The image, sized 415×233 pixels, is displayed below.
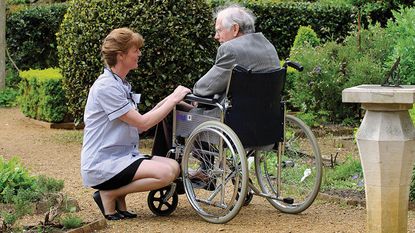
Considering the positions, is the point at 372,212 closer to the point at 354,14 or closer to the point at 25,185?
the point at 25,185

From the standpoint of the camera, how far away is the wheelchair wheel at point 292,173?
236 inches

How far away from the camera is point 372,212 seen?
4824 mm

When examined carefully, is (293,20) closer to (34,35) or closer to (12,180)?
(34,35)

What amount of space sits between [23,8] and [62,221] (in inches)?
447

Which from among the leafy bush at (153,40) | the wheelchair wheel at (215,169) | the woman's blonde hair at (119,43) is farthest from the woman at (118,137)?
the leafy bush at (153,40)

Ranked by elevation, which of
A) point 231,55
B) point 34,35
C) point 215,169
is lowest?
point 215,169

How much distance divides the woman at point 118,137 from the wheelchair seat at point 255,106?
0.37 metres

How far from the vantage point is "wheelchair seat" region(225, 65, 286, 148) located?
5.66m

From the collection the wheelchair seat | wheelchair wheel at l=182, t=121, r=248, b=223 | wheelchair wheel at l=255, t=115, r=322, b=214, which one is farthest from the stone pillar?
wheelchair wheel at l=255, t=115, r=322, b=214

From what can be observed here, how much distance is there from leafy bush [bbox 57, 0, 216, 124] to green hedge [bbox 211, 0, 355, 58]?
5.01m

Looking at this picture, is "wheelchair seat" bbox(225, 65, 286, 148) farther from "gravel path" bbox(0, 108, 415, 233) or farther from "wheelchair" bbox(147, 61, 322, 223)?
"gravel path" bbox(0, 108, 415, 233)

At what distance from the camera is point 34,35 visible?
49.6 ft

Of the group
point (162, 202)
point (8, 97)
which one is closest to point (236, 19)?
point (162, 202)

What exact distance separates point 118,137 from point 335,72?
497 cm
